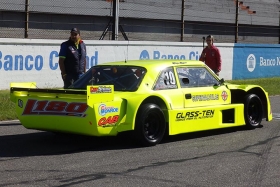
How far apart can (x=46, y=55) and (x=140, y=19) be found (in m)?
8.34

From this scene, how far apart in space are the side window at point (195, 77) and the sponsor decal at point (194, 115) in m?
0.46

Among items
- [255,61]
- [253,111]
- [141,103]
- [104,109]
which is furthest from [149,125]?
[255,61]

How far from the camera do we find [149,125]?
28.9 ft

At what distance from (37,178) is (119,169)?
102cm

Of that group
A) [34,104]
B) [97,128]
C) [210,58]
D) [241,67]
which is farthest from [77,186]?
[241,67]

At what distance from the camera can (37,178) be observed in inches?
261

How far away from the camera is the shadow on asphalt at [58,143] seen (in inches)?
327

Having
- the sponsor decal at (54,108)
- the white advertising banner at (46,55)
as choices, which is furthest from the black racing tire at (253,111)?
the white advertising banner at (46,55)

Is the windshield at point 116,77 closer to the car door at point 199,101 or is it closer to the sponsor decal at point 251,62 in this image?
the car door at point 199,101

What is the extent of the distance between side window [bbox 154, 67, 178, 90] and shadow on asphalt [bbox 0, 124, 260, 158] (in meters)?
0.81

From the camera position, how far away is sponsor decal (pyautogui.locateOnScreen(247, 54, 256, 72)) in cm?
2302

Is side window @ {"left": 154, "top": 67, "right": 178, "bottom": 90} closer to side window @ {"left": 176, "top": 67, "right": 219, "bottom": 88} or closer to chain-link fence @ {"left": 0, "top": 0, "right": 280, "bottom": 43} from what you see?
side window @ {"left": 176, "top": 67, "right": 219, "bottom": 88}

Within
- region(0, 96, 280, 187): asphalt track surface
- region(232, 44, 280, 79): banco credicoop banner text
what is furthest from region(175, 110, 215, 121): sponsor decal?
region(232, 44, 280, 79): banco credicoop banner text

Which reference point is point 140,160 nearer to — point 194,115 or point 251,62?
point 194,115
